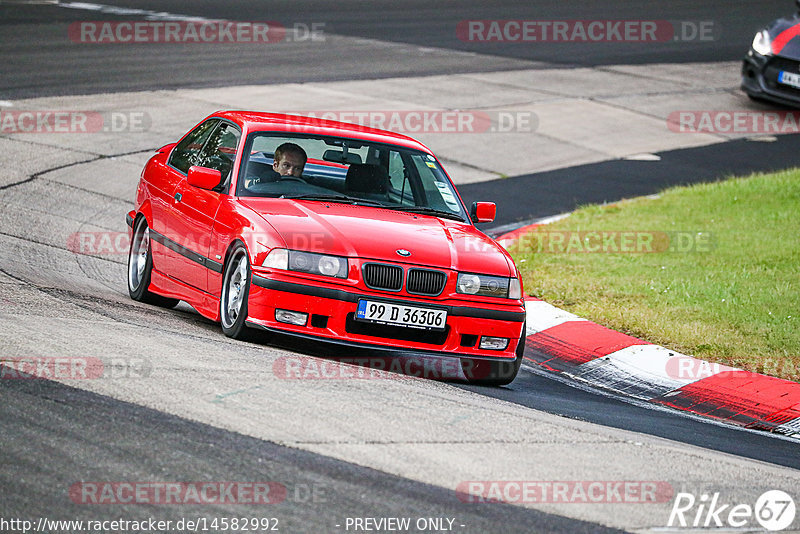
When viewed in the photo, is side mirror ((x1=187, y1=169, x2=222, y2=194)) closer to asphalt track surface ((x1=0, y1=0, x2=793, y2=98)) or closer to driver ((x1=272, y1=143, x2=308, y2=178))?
driver ((x1=272, y1=143, x2=308, y2=178))

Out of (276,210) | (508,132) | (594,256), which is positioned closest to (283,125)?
(276,210)

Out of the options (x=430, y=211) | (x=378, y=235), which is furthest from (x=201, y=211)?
(x=430, y=211)

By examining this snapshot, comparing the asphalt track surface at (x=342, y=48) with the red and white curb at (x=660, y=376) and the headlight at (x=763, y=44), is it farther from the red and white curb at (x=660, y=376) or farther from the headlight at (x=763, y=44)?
the red and white curb at (x=660, y=376)

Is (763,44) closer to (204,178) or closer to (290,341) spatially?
(204,178)

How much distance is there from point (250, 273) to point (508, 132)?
38.0 ft

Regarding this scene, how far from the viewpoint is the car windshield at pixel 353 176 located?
321 inches

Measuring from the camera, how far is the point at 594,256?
11.9 meters

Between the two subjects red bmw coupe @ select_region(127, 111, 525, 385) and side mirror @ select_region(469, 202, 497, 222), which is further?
side mirror @ select_region(469, 202, 497, 222)

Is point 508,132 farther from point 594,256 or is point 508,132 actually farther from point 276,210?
point 276,210

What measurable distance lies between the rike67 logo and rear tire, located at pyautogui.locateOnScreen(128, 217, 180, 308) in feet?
16.4

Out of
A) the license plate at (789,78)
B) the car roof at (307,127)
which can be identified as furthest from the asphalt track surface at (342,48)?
the car roof at (307,127)

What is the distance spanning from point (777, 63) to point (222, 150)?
12901mm

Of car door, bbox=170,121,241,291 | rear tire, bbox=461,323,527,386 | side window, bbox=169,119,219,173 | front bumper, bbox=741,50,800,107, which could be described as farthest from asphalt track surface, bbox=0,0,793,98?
rear tire, bbox=461,323,527,386

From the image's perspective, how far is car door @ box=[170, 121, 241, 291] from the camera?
8.03m
